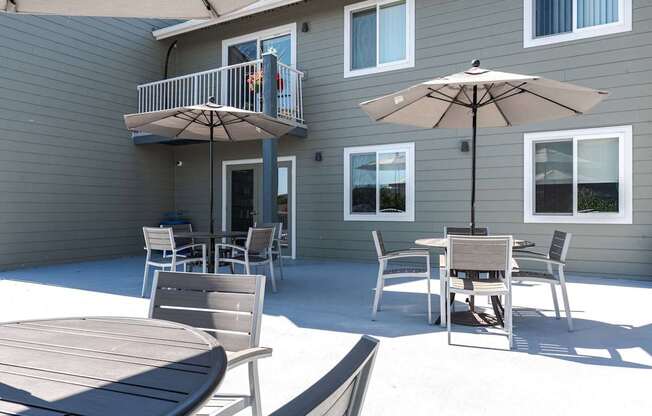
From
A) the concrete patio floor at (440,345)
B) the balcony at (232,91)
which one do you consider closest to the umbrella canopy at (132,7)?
the concrete patio floor at (440,345)

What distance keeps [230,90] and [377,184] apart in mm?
3619

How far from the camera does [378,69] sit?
27.2ft

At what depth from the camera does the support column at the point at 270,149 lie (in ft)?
25.8

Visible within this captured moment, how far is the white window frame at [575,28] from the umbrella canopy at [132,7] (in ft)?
19.3

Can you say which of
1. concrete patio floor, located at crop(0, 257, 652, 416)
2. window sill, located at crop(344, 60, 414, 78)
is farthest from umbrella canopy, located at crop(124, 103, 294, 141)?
window sill, located at crop(344, 60, 414, 78)

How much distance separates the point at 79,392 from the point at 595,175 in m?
7.21

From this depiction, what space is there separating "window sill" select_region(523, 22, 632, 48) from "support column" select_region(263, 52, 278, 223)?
4202 mm

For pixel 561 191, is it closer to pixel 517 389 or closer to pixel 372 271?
pixel 372 271

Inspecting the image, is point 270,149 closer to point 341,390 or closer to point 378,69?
point 378,69

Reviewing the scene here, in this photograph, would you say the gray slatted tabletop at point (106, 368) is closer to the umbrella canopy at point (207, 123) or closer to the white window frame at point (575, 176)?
the umbrella canopy at point (207, 123)

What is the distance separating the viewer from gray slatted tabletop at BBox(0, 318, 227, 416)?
3.14 ft

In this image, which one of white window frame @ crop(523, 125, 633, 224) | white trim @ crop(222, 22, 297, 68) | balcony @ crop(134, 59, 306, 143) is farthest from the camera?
white trim @ crop(222, 22, 297, 68)

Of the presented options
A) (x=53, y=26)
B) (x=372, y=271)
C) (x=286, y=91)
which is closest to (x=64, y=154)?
(x=53, y=26)

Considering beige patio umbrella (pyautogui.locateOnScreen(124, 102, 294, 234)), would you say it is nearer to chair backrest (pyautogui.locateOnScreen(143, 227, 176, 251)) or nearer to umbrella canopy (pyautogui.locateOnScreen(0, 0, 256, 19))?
chair backrest (pyautogui.locateOnScreen(143, 227, 176, 251))
